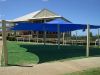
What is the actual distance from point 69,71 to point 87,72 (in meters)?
0.73

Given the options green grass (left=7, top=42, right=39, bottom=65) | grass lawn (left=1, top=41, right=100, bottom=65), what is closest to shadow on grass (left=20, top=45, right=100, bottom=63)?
grass lawn (left=1, top=41, right=100, bottom=65)

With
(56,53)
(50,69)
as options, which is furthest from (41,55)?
(50,69)

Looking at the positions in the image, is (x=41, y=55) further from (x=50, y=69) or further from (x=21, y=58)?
(x=50, y=69)

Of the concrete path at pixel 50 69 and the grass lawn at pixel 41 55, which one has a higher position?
the grass lawn at pixel 41 55

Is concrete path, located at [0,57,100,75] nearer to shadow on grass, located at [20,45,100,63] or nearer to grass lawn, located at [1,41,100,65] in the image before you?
grass lawn, located at [1,41,100,65]

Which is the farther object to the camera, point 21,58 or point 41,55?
point 41,55

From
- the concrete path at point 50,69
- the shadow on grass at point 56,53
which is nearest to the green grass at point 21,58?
the shadow on grass at point 56,53

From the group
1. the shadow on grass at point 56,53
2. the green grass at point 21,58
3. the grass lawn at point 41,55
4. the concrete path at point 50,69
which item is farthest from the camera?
the shadow on grass at point 56,53

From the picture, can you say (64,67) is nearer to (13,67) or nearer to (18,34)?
(13,67)

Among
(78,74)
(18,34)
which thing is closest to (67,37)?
(18,34)

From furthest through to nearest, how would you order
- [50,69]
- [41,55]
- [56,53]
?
[56,53] < [41,55] < [50,69]

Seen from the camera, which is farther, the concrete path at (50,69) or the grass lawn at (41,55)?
the grass lawn at (41,55)

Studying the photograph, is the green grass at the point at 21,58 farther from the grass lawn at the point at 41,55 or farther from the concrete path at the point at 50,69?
the concrete path at the point at 50,69

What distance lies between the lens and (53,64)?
1258 centimetres
